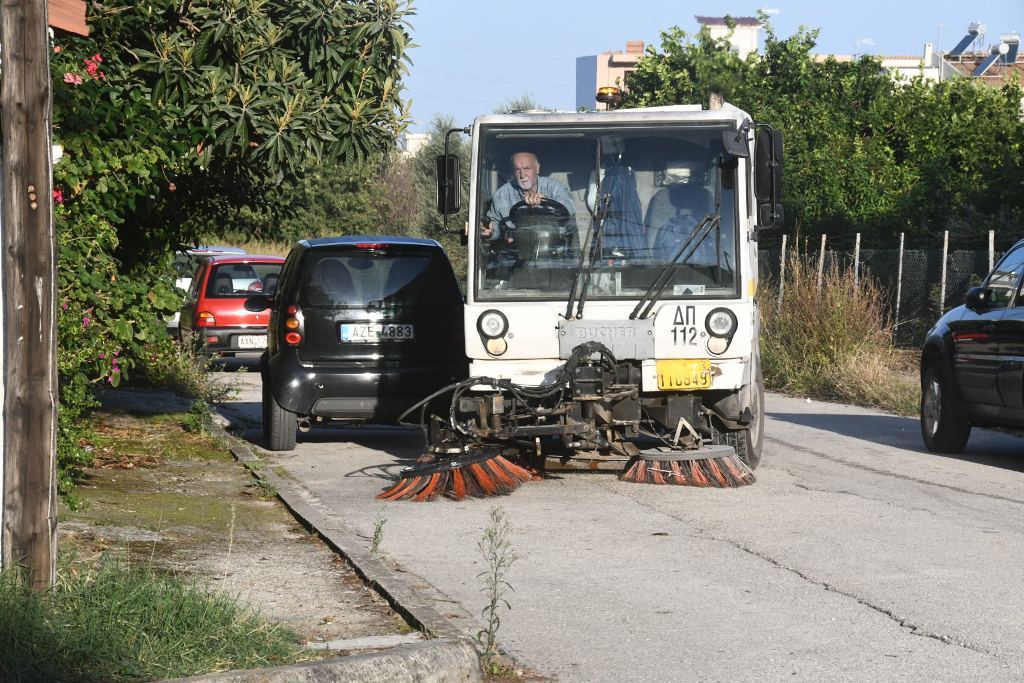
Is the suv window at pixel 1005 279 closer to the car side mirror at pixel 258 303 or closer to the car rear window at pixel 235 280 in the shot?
the car side mirror at pixel 258 303

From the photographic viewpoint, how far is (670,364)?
1022 centimetres

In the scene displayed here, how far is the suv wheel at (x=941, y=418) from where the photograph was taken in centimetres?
1269

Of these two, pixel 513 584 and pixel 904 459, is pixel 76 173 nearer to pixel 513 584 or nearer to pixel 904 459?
pixel 513 584

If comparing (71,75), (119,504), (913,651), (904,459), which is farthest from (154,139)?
(904,459)

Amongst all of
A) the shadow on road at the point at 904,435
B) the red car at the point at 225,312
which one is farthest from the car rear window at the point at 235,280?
the shadow on road at the point at 904,435

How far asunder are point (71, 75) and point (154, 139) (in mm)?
674

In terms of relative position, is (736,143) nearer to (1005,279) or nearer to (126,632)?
(1005,279)

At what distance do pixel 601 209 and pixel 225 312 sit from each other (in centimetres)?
1327

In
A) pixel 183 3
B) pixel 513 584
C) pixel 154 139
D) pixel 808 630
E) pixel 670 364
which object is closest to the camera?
pixel 808 630

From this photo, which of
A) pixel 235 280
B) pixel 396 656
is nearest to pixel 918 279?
pixel 235 280

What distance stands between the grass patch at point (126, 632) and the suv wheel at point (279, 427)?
6538mm

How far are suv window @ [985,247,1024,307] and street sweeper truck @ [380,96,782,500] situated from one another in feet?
8.38

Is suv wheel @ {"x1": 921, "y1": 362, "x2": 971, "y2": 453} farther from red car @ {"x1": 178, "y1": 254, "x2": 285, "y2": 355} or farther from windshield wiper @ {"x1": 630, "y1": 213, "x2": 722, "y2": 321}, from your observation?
red car @ {"x1": 178, "y1": 254, "x2": 285, "y2": 355}

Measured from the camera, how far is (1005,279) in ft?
40.0
